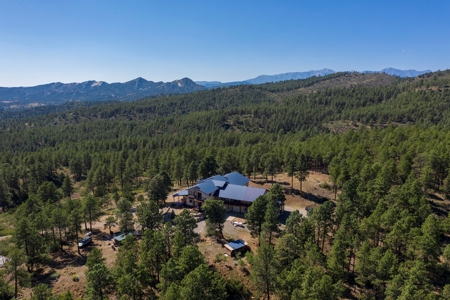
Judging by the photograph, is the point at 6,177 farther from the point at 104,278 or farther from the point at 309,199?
the point at 309,199

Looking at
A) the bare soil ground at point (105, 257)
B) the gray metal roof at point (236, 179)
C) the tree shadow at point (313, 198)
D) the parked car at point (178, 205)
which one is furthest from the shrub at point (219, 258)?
the tree shadow at point (313, 198)

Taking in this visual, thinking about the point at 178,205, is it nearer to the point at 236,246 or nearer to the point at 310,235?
the point at 236,246

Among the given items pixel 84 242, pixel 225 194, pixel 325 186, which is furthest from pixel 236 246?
pixel 325 186

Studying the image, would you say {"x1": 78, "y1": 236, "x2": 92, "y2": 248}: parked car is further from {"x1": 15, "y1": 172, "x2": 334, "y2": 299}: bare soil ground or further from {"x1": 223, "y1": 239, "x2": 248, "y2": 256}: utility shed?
{"x1": 223, "y1": 239, "x2": 248, "y2": 256}: utility shed

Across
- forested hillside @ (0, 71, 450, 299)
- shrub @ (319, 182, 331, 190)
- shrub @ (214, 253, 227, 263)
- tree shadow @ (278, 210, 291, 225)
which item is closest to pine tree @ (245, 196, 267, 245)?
forested hillside @ (0, 71, 450, 299)

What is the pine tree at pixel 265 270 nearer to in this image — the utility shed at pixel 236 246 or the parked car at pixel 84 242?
the utility shed at pixel 236 246

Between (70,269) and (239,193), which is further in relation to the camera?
(239,193)
